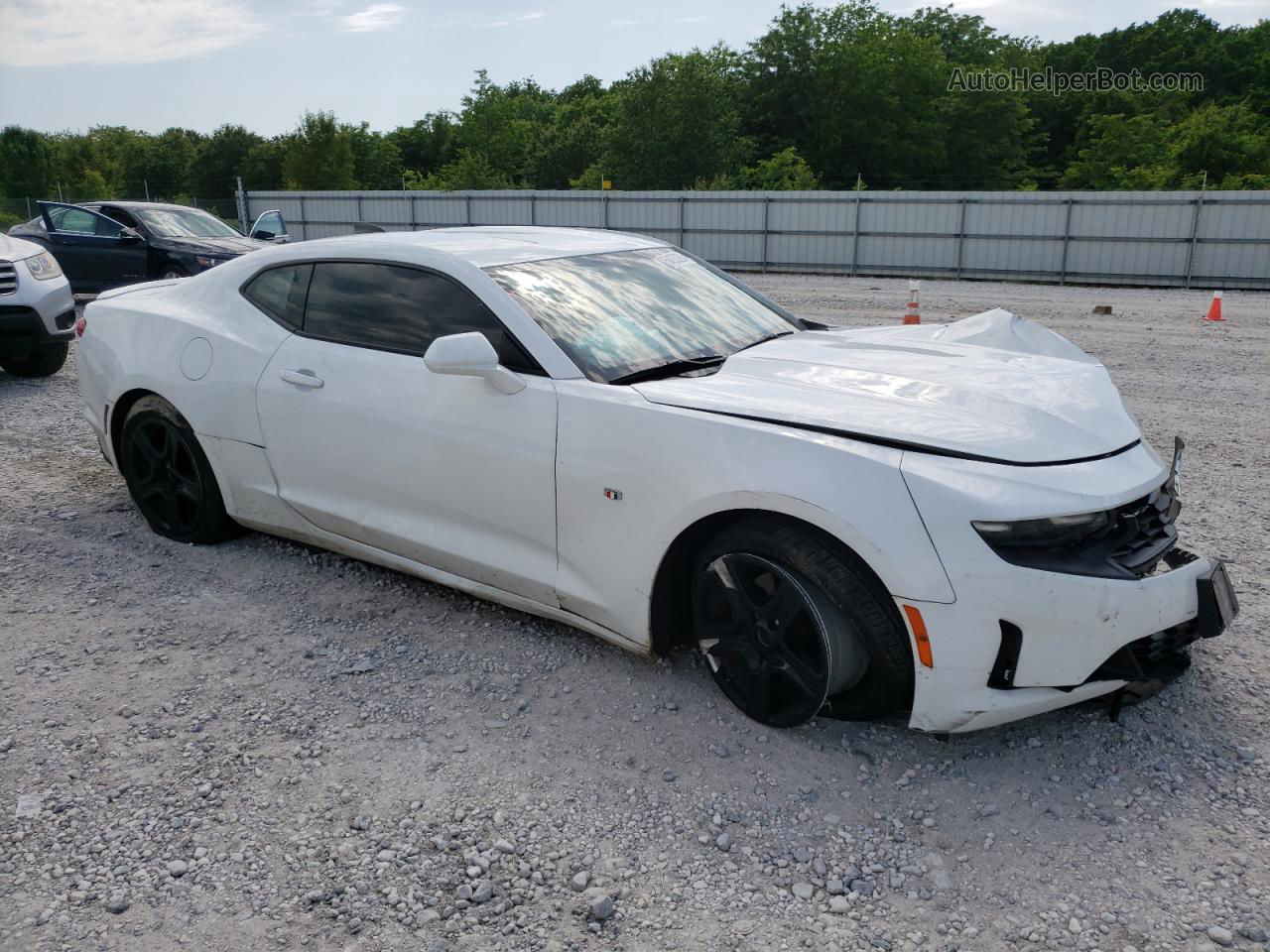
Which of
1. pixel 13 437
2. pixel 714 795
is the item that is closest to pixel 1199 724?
pixel 714 795

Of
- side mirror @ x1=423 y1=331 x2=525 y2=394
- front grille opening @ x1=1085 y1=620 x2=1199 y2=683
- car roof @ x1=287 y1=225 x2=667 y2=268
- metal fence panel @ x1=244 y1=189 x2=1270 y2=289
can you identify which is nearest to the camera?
front grille opening @ x1=1085 y1=620 x2=1199 y2=683

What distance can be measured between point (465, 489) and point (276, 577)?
1381mm

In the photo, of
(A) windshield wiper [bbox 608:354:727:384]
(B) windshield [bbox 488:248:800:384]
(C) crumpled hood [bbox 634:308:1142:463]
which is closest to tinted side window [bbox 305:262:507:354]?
(B) windshield [bbox 488:248:800:384]

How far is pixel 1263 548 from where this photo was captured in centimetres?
460

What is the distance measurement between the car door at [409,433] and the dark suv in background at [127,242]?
31.5ft

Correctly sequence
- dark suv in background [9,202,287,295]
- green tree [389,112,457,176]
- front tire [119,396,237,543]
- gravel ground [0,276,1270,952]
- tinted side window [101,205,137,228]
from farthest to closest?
green tree [389,112,457,176]
tinted side window [101,205,137,228]
dark suv in background [9,202,287,295]
front tire [119,396,237,543]
gravel ground [0,276,1270,952]

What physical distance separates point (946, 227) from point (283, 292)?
21.6 meters

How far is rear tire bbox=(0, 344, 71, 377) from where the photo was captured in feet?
30.3

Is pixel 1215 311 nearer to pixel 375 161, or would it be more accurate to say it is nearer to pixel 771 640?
pixel 771 640

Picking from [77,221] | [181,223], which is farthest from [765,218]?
[77,221]

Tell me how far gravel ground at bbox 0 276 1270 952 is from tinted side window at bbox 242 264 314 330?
3.88 feet

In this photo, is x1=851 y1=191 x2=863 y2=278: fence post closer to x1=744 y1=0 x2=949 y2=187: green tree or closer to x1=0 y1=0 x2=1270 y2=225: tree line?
x1=0 y1=0 x2=1270 y2=225: tree line

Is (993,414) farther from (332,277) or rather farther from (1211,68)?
(1211,68)

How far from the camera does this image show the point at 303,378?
13.1ft
